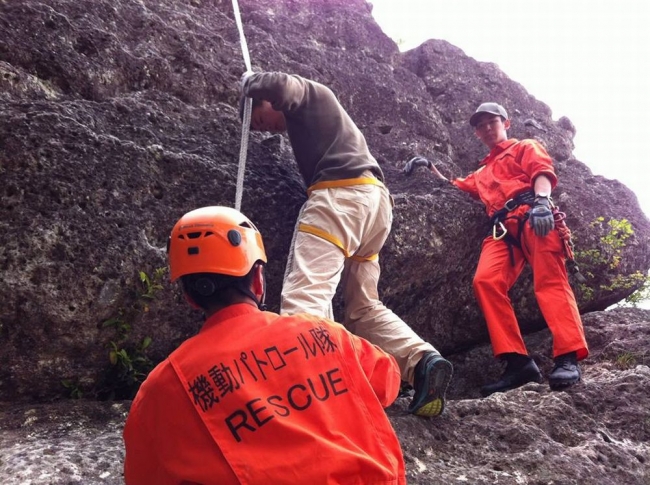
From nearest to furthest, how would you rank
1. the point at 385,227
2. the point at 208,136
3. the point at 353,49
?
the point at 385,227, the point at 208,136, the point at 353,49

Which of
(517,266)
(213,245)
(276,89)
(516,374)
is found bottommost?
(516,374)

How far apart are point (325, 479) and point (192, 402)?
0.63 meters

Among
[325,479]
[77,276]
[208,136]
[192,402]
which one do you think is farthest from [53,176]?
[325,479]

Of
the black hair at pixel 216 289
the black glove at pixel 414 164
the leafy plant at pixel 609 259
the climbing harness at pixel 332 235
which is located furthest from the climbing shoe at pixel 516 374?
the black hair at pixel 216 289

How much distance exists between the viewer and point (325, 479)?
2.02 meters

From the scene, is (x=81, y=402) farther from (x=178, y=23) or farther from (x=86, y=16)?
(x=178, y=23)

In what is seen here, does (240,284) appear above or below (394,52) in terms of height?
below

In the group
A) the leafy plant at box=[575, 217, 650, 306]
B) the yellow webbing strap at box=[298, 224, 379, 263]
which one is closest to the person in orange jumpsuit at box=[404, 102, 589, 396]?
the leafy plant at box=[575, 217, 650, 306]

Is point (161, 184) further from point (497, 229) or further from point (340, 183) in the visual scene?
point (497, 229)

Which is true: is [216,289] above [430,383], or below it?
above

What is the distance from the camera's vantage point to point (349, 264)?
460cm

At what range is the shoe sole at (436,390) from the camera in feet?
12.4

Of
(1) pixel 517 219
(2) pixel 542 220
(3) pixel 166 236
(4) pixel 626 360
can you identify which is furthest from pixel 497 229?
(3) pixel 166 236

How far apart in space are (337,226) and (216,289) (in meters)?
1.65
